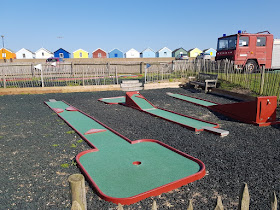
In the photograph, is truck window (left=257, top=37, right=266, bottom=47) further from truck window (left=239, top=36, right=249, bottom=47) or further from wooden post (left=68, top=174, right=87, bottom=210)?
wooden post (left=68, top=174, right=87, bottom=210)

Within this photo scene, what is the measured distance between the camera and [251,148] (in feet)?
14.8

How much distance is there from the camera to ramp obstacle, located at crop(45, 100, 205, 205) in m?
2.97

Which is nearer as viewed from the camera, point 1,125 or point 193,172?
point 193,172

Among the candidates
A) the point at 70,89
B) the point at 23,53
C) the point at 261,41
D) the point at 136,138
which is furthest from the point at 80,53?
the point at 136,138

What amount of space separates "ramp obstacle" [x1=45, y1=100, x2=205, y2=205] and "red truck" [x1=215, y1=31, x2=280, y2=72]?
426 inches

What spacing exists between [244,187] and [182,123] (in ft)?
15.3

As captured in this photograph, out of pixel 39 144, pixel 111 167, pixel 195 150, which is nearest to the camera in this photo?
pixel 111 167

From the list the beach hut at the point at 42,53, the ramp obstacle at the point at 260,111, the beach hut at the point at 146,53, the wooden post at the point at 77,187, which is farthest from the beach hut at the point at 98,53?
the wooden post at the point at 77,187

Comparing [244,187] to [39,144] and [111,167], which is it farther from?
[39,144]

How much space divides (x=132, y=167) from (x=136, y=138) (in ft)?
5.01

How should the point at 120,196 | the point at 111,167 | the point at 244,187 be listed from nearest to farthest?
the point at 244,187
the point at 120,196
the point at 111,167

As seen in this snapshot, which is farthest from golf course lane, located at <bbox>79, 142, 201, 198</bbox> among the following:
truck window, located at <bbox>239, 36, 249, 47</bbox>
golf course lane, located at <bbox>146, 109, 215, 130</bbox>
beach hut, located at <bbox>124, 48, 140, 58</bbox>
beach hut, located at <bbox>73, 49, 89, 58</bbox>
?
beach hut, located at <bbox>124, 48, 140, 58</bbox>

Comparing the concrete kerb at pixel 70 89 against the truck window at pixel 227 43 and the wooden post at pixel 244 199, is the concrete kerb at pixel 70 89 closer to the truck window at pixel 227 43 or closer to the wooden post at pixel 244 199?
the truck window at pixel 227 43

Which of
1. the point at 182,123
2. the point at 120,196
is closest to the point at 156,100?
the point at 182,123
